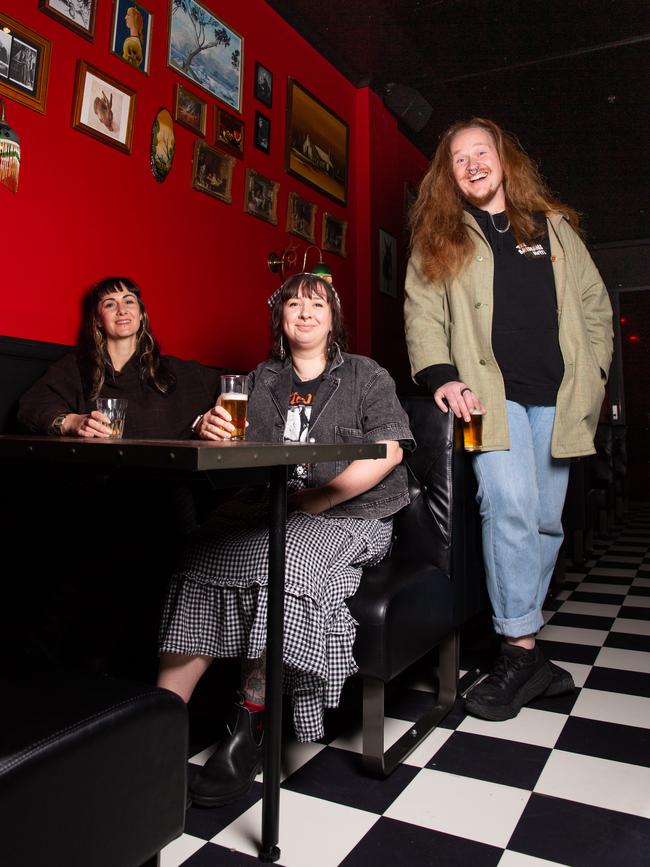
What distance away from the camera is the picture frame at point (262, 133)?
3.14 m

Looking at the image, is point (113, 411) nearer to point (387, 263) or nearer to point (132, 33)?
point (132, 33)

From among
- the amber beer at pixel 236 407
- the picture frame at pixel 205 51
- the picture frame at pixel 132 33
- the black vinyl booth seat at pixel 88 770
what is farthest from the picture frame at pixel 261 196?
the black vinyl booth seat at pixel 88 770

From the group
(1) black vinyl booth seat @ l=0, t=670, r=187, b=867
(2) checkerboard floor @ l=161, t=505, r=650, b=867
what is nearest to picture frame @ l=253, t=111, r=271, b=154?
(2) checkerboard floor @ l=161, t=505, r=650, b=867

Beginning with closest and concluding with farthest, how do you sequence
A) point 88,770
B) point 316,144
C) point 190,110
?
point 88,770, point 190,110, point 316,144

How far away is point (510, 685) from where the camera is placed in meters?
1.90

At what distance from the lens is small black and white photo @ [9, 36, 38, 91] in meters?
2.05

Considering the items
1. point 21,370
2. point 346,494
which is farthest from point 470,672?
point 21,370

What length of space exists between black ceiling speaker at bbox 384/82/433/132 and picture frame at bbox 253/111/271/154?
4.01 ft

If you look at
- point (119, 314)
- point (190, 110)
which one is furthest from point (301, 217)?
point (119, 314)

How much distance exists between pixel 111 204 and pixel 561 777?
2135 millimetres

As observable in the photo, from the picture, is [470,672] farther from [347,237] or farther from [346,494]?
[347,237]

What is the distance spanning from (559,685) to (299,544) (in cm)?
99

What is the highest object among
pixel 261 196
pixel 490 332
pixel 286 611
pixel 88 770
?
pixel 261 196

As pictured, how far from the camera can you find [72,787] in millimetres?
757
